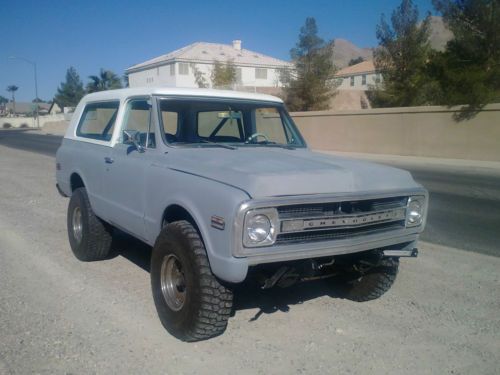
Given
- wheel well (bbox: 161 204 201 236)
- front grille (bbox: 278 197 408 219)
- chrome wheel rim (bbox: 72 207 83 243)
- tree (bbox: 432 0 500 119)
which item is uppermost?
tree (bbox: 432 0 500 119)

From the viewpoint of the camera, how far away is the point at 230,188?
135 inches

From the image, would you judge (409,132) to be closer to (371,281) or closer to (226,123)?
(226,123)

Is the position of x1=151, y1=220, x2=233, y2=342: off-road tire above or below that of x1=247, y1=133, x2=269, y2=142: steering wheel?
below

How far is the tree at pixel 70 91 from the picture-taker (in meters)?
106

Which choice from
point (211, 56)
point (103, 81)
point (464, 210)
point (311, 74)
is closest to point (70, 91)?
point (103, 81)

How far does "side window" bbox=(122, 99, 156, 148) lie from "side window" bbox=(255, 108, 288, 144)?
122 cm

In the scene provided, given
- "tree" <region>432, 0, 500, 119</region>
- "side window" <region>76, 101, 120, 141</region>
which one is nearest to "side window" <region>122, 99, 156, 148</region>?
"side window" <region>76, 101, 120, 141</region>

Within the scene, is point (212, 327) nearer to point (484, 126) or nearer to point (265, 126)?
point (265, 126)

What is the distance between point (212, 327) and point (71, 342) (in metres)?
1.07

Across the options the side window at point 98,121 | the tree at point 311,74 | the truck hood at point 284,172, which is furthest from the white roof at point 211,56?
the truck hood at point 284,172

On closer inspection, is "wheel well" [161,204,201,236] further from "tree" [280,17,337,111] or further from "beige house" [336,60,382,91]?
"beige house" [336,60,382,91]

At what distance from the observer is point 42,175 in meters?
13.6

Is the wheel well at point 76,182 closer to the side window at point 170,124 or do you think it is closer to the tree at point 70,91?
the side window at point 170,124

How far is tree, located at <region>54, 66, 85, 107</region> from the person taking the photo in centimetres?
10569
